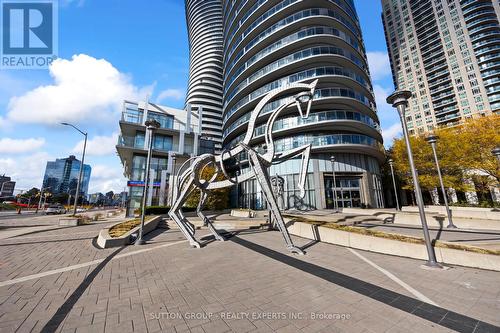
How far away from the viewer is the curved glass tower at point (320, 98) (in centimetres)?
3083

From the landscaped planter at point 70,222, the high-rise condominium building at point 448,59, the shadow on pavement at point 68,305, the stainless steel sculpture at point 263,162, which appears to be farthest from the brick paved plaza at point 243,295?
the high-rise condominium building at point 448,59

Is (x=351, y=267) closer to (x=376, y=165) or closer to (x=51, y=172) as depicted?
(x=376, y=165)

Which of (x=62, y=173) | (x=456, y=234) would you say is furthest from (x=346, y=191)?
(x=62, y=173)

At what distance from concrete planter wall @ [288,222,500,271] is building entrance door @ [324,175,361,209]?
73.9 feet

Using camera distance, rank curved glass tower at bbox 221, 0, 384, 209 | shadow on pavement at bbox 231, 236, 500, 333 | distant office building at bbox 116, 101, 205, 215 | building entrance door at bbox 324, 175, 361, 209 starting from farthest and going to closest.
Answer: distant office building at bbox 116, 101, 205, 215, building entrance door at bbox 324, 175, 361, 209, curved glass tower at bbox 221, 0, 384, 209, shadow on pavement at bbox 231, 236, 500, 333

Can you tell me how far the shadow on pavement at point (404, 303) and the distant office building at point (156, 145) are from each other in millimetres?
30246

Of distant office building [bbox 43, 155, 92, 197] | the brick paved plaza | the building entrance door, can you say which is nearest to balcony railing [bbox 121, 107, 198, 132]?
the building entrance door

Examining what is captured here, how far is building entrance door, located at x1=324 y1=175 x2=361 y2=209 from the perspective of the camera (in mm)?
32094

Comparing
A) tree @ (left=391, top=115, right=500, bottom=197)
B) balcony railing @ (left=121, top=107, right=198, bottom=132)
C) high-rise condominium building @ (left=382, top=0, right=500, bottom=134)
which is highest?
high-rise condominium building @ (left=382, top=0, right=500, bottom=134)

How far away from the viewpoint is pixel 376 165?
1384 inches

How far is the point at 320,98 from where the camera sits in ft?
98.6

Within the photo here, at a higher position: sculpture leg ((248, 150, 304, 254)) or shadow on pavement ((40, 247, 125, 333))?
sculpture leg ((248, 150, 304, 254))

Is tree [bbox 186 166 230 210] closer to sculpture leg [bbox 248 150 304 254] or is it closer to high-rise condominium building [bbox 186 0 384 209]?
high-rise condominium building [bbox 186 0 384 209]

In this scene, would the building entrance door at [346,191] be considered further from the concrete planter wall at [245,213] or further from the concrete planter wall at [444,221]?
the concrete planter wall at [245,213]
